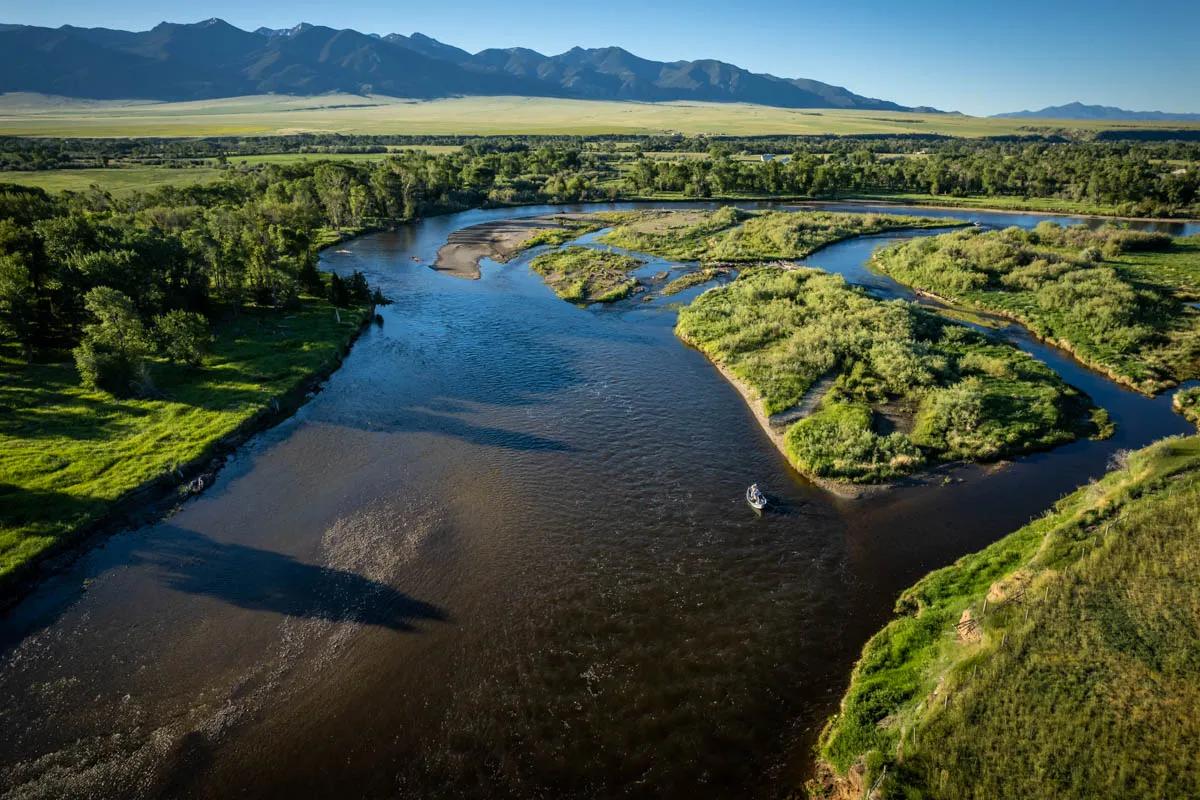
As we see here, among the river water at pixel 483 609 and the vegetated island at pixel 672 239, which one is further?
the vegetated island at pixel 672 239

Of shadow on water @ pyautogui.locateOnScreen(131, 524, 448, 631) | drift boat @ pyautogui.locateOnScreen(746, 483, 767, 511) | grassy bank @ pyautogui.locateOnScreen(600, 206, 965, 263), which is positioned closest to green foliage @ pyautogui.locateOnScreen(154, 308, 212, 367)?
shadow on water @ pyautogui.locateOnScreen(131, 524, 448, 631)

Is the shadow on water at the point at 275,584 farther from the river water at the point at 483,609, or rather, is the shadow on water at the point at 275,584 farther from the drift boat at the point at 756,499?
the drift boat at the point at 756,499

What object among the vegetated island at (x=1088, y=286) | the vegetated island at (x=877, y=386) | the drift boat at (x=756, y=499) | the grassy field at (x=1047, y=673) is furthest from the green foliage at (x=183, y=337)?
the vegetated island at (x=1088, y=286)

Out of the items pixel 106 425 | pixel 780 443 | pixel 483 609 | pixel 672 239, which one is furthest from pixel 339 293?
pixel 672 239

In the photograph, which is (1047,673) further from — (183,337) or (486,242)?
(486,242)

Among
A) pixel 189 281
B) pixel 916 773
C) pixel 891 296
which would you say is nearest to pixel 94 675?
pixel 916 773

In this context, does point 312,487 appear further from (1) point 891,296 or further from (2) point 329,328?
(1) point 891,296
